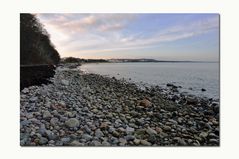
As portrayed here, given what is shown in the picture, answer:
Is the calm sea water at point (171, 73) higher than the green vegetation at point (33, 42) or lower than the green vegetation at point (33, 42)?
lower

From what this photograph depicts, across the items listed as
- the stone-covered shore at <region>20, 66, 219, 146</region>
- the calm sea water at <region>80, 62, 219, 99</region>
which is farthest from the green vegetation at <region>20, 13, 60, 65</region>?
the calm sea water at <region>80, 62, 219, 99</region>

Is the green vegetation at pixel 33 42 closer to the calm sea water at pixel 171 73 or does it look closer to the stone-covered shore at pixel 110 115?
the stone-covered shore at pixel 110 115

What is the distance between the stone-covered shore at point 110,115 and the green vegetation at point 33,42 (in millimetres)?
207

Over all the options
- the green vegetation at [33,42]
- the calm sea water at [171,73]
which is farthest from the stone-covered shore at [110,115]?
the green vegetation at [33,42]

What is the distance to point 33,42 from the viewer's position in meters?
3.18

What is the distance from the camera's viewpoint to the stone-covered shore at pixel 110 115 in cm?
308

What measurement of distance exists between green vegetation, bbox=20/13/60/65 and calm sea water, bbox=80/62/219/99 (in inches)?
14.5

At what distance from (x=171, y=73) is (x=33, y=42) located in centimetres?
132

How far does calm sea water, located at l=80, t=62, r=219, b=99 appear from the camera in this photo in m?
3.08

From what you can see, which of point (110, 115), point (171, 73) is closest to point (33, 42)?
point (110, 115)

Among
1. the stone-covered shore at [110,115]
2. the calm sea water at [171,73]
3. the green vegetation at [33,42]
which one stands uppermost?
the green vegetation at [33,42]

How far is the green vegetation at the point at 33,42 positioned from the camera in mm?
3133

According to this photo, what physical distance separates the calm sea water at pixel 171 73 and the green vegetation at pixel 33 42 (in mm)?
367
